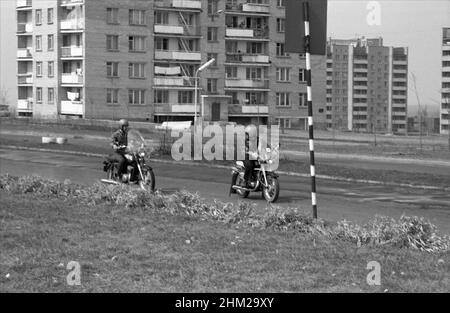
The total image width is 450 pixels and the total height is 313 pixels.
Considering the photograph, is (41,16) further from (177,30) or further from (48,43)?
(177,30)

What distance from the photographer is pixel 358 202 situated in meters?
16.2

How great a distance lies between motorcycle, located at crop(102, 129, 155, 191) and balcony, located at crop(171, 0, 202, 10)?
66.7 m

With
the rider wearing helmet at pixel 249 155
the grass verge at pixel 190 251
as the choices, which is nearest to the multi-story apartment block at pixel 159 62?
the rider wearing helmet at pixel 249 155

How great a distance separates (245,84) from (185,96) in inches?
305

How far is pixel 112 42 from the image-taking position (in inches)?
3091

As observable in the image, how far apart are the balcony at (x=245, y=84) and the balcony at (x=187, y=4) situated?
8.82 m

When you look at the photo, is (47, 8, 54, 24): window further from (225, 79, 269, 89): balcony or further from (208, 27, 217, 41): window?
(225, 79, 269, 89): balcony

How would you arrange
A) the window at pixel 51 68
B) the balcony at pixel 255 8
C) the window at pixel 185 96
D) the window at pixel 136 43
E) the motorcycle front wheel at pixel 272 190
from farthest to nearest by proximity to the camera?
1. the balcony at pixel 255 8
2. the window at pixel 185 96
3. the window at pixel 51 68
4. the window at pixel 136 43
5. the motorcycle front wheel at pixel 272 190

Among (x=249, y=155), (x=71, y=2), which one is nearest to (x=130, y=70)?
(x=71, y=2)

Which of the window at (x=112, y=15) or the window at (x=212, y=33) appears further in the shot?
the window at (x=212, y=33)

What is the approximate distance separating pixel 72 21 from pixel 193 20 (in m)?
13.9

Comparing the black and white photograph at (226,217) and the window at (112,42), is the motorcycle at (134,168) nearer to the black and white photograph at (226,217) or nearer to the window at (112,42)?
the black and white photograph at (226,217)

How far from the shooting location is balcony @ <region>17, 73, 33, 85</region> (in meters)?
86.4

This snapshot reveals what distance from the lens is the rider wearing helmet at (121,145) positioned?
17.8 meters
